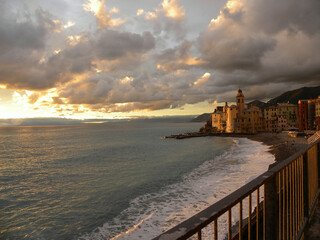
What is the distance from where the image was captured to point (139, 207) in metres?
15.1

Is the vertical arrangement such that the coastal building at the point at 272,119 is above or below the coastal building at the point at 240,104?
below

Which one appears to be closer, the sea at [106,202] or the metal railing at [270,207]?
the metal railing at [270,207]

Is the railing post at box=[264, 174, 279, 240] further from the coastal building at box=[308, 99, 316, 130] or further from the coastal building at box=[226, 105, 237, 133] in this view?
the coastal building at box=[308, 99, 316, 130]

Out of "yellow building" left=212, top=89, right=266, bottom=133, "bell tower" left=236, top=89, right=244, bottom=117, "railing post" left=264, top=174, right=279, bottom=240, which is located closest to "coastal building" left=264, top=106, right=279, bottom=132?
"yellow building" left=212, top=89, right=266, bottom=133

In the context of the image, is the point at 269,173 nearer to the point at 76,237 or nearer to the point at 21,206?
the point at 76,237

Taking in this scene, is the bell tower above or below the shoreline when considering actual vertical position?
above

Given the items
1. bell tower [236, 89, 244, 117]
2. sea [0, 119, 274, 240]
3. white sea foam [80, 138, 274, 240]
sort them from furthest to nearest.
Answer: bell tower [236, 89, 244, 117], sea [0, 119, 274, 240], white sea foam [80, 138, 274, 240]

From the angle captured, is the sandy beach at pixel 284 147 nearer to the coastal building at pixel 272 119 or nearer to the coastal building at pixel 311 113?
the coastal building at pixel 311 113

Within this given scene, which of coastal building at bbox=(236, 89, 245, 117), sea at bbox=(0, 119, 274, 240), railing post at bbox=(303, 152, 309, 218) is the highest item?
coastal building at bbox=(236, 89, 245, 117)

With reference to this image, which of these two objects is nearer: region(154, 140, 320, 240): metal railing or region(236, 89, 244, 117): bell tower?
region(154, 140, 320, 240): metal railing

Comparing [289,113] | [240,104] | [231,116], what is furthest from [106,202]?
[289,113]

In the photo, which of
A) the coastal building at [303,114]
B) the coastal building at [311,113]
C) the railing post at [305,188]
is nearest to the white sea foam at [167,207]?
the railing post at [305,188]

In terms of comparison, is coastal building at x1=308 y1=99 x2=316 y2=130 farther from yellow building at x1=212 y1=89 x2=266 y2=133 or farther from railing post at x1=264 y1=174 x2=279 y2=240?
railing post at x1=264 y1=174 x2=279 y2=240

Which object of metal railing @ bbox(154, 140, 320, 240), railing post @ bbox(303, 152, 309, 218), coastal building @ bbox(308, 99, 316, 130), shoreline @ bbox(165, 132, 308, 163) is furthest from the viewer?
coastal building @ bbox(308, 99, 316, 130)
